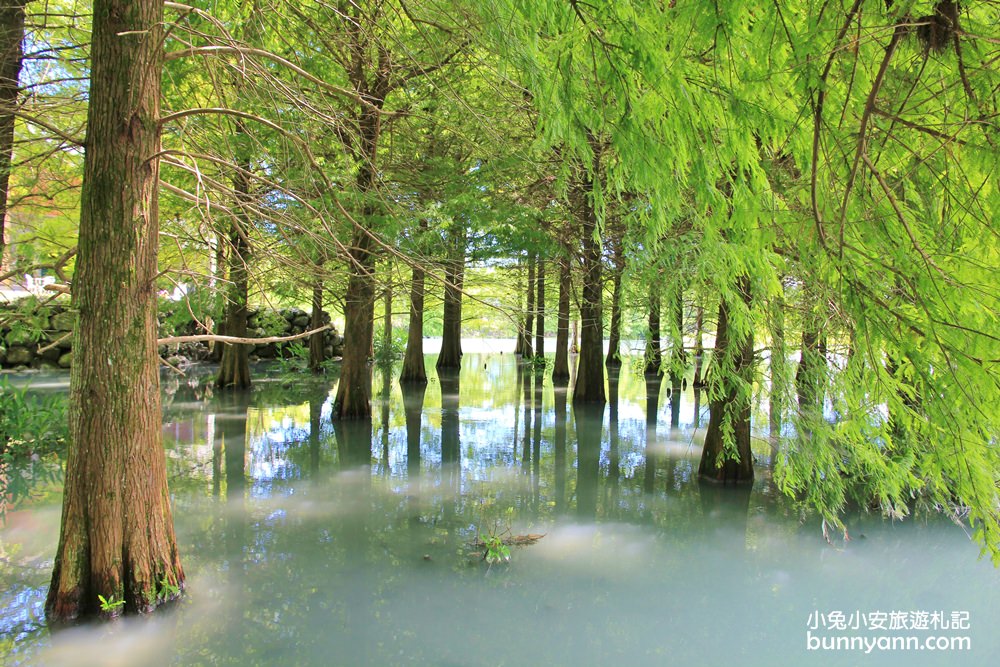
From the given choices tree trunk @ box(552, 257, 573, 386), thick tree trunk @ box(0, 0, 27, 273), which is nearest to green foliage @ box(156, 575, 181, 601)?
thick tree trunk @ box(0, 0, 27, 273)

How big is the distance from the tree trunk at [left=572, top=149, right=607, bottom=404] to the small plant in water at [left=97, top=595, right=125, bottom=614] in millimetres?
8369

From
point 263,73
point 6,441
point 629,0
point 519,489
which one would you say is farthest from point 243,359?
point 629,0

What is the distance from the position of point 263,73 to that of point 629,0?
10.5 ft

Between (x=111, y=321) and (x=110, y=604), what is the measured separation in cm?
198

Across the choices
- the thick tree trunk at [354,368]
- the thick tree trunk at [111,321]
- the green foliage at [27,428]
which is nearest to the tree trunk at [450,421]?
the thick tree trunk at [354,368]

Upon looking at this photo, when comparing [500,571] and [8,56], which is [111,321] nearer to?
[8,56]

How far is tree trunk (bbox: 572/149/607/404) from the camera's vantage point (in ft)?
37.8

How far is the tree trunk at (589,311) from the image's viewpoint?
1152 cm

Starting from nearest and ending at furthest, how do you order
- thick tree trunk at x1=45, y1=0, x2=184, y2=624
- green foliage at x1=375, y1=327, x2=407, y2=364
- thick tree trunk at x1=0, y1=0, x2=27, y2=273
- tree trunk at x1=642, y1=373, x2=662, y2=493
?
thick tree trunk at x1=45, y1=0, x2=184, y2=624
thick tree trunk at x1=0, y1=0, x2=27, y2=273
tree trunk at x1=642, y1=373, x2=662, y2=493
green foliage at x1=375, y1=327, x2=407, y2=364

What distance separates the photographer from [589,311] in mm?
12680

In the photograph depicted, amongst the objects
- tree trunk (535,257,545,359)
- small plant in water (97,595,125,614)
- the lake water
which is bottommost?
the lake water

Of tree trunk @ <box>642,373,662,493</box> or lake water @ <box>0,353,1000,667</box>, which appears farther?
tree trunk @ <box>642,373,662,493</box>

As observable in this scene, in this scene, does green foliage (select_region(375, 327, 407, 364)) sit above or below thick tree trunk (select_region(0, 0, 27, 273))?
below

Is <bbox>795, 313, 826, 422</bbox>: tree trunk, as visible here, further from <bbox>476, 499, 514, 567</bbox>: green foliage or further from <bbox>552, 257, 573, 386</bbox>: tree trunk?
<bbox>552, 257, 573, 386</bbox>: tree trunk
